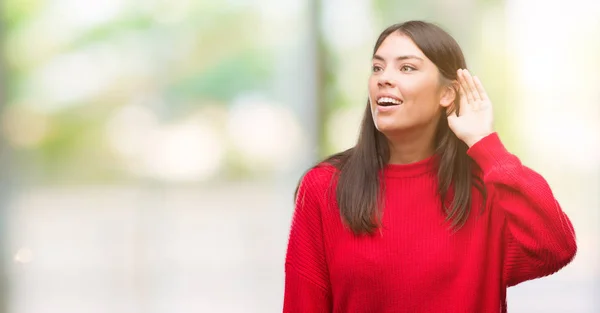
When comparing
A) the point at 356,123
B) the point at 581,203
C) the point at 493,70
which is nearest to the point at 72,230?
the point at 356,123

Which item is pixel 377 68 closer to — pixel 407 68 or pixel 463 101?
pixel 407 68

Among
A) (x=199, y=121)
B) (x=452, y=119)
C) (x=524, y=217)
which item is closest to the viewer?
(x=524, y=217)

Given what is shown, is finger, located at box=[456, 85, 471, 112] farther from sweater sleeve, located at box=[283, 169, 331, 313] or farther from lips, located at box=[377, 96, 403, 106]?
sweater sleeve, located at box=[283, 169, 331, 313]

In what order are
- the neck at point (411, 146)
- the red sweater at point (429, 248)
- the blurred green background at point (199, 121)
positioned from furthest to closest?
1. the blurred green background at point (199, 121)
2. the neck at point (411, 146)
3. the red sweater at point (429, 248)

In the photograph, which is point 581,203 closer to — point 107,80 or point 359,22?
point 359,22

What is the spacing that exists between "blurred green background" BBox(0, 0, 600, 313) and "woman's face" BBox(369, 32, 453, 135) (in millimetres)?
1385

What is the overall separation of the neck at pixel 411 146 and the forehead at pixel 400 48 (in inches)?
6.3

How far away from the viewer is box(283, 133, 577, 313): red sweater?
1.64 m

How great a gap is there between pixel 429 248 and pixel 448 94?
1.08 feet

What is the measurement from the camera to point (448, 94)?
177cm

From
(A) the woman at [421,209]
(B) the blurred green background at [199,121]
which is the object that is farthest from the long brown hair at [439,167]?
(B) the blurred green background at [199,121]

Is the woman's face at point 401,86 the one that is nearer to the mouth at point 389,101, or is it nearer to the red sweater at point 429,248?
the mouth at point 389,101

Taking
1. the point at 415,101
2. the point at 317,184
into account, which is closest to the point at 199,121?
the point at 317,184

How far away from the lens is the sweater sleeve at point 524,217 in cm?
164
